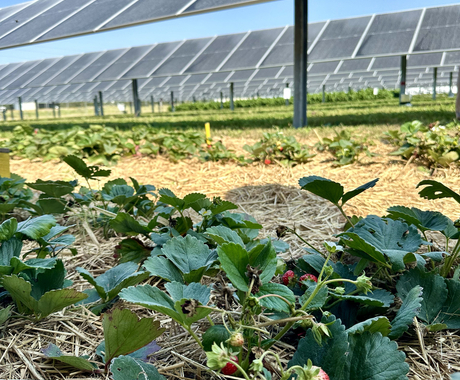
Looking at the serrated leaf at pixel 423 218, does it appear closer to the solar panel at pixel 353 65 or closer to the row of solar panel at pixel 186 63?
the row of solar panel at pixel 186 63

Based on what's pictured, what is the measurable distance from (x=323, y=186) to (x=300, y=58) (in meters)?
4.81

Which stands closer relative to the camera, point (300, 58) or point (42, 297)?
point (42, 297)

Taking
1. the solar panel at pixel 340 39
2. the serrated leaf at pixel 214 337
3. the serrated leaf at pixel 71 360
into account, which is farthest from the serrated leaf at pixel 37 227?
the solar panel at pixel 340 39

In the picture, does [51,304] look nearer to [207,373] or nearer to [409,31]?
[207,373]

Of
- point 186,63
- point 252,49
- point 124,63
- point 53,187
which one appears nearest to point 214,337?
point 53,187

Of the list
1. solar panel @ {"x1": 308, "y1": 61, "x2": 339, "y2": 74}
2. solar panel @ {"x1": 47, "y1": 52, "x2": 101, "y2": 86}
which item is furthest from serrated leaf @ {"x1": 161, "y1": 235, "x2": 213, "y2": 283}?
solar panel @ {"x1": 308, "y1": 61, "x2": 339, "y2": 74}

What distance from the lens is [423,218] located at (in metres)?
1.01

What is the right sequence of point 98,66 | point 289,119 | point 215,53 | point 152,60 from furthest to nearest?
point 98,66 → point 152,60 → point 215,53 → point 289,119

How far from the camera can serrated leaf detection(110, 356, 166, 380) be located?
1.82ft

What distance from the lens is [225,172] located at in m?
2.74

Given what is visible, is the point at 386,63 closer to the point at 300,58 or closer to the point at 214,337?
the point at 300,58

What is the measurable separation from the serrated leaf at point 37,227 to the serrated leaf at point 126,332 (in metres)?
0.35

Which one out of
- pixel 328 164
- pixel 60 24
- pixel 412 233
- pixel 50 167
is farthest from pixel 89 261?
pixel 60 24

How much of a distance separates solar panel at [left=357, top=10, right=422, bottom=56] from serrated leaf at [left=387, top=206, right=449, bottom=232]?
751cm
